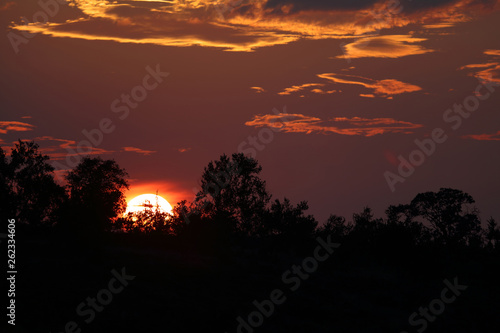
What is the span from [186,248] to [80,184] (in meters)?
32.8

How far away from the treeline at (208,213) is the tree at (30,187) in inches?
4.1

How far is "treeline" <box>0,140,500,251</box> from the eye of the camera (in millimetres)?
55000

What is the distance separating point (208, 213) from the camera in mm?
70750

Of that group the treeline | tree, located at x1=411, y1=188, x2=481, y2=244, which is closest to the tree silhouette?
the treeline

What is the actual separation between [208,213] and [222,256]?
920 inches

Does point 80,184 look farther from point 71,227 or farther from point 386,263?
point 386,263

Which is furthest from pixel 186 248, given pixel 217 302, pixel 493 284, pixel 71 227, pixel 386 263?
pixel 493 284

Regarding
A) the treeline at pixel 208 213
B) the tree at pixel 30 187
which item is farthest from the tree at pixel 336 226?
the tree at pixel 30 187

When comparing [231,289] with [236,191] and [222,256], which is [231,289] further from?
[236,191]

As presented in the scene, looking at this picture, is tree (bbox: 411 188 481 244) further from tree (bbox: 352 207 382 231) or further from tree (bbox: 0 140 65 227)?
tree (bbox: 0 140 65 227)

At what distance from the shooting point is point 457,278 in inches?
1983

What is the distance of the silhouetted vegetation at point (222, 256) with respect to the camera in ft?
107

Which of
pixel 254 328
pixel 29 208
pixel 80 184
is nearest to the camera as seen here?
pixel 254 328

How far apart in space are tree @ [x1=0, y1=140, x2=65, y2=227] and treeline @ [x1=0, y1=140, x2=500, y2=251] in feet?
0.34
